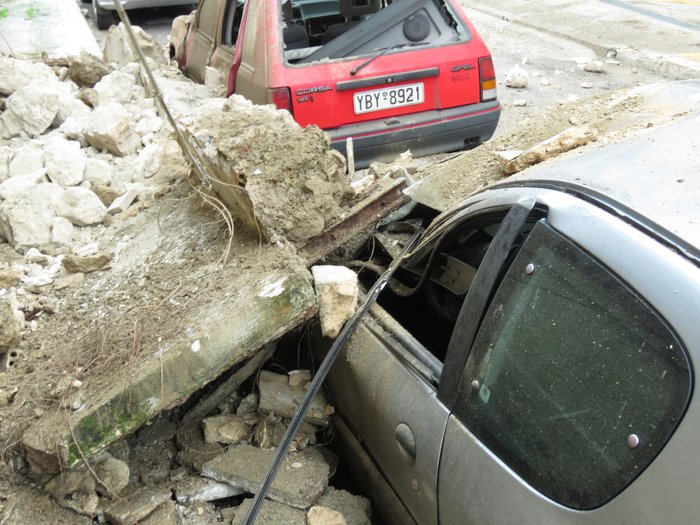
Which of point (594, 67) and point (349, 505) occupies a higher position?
point (349, 505)

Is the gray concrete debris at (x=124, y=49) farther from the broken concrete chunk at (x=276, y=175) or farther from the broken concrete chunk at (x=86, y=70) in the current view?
the broken concrete chunk at (x=276, y=175)

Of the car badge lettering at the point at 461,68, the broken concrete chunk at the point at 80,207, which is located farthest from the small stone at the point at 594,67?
the broken concrete chunk at the point at 80,207

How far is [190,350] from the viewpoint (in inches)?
106

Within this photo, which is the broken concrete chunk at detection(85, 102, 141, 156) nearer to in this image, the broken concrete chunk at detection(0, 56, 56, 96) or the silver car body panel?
the broken concrete chunk at detection(0, 56, 56, 96)

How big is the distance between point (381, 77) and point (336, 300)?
2.92 meters

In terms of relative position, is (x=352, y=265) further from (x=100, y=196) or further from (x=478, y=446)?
(x=100, y=196)

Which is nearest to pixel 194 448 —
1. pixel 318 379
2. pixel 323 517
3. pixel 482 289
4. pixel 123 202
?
pixel 323 517

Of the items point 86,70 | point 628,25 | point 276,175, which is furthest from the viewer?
point 628,25

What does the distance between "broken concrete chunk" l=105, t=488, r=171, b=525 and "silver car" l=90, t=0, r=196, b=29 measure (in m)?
11.2

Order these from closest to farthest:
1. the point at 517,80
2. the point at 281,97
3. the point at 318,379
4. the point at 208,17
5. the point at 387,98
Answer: the point at 318,379, the point at 281,97, the point at 387,98, the point at 208,17, the point at 517,80

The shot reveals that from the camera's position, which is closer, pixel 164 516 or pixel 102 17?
pixel 164 516

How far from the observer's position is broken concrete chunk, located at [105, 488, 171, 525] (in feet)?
8.77

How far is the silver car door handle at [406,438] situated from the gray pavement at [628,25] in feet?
24.8

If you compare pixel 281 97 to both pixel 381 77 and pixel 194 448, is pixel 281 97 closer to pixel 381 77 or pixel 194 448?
pixel 381 77
